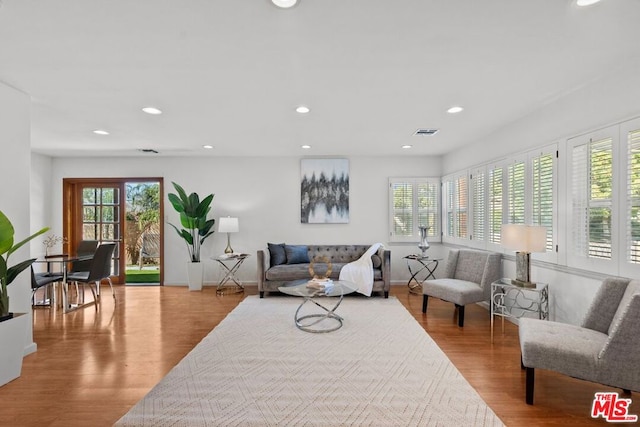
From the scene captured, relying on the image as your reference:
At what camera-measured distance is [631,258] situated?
2.41 meters

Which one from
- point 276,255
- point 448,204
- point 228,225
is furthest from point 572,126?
point 228,225

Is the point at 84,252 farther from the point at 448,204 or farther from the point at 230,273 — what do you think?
the point at 448,204

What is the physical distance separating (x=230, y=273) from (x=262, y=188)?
1.69 metres

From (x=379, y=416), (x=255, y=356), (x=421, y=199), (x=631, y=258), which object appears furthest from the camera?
(x=421, y=199)

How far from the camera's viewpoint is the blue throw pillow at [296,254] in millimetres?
5395

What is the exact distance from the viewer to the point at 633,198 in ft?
7.82

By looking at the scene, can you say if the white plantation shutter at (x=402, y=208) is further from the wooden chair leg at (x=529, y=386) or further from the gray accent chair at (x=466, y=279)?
the wooden chair leg at (x=529, y=386)

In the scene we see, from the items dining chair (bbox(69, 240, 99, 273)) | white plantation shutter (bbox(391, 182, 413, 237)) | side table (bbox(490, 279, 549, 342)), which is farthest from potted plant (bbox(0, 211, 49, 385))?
white plantation shutter (bbox(391, 182, 413, 237))

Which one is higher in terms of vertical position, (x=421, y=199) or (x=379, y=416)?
(x=421, y=199)

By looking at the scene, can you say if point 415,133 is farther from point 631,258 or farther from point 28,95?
point 28,95

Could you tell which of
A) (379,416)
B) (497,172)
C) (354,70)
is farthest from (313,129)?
(379,416)

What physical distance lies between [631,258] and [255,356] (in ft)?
10.3

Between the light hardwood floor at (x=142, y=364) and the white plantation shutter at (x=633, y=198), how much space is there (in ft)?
3.45

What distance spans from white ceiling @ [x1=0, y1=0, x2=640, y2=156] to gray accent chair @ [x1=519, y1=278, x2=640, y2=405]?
1.69 metres
